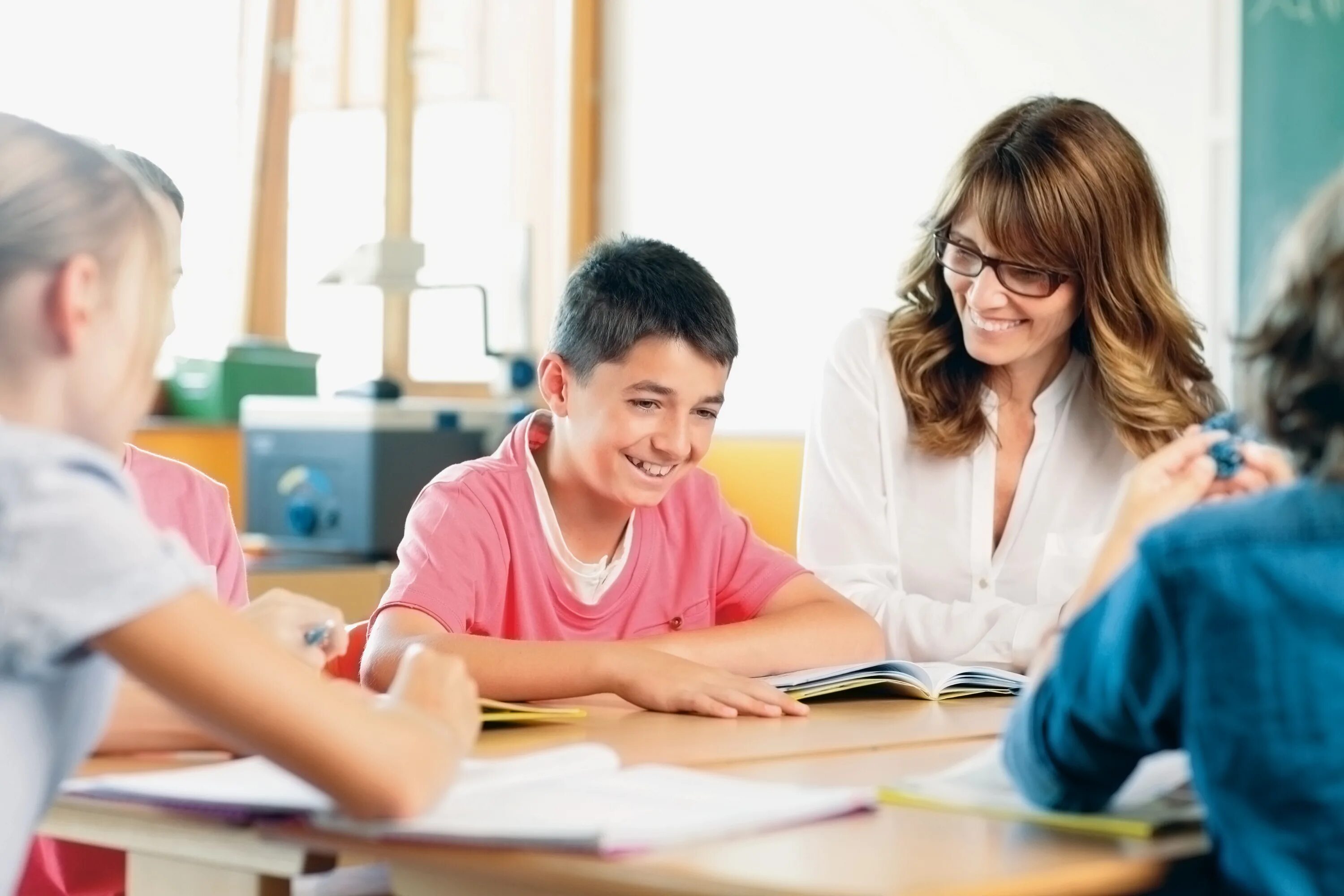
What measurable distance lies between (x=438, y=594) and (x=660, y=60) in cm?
343

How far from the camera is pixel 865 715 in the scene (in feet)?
5.20

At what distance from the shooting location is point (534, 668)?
62.9 inches

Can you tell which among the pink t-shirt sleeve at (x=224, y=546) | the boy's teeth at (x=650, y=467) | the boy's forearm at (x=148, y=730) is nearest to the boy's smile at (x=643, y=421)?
the boy's teeth at (x=650, y=467)

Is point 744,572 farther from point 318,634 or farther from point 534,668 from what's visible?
point 318,634

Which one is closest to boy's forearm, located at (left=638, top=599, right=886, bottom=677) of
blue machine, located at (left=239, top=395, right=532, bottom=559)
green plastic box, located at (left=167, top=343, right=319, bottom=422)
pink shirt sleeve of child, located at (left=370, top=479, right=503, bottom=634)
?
pink shirt sleeve of child, located at (left=370, top=479, right=503, bottom=634)

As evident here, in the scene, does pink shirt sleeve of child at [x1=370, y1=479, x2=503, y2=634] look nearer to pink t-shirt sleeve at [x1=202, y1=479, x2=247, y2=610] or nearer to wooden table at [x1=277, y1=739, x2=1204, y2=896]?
pink t-shirt sleeve at [x1=202, y1=479, x2=247, y2=610]

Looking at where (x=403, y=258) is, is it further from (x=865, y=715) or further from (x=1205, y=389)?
(x=865, y=715)

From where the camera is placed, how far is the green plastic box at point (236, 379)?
4.26 metres

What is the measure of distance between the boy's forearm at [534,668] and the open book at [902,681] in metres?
0.18

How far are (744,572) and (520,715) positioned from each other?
2.05 feet

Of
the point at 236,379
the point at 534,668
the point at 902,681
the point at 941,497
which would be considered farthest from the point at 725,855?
the point at 236,379

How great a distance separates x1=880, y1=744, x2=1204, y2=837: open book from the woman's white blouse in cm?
91

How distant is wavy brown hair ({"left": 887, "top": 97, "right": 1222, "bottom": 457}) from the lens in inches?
81.7

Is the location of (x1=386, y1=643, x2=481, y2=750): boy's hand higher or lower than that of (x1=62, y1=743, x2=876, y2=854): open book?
higher
